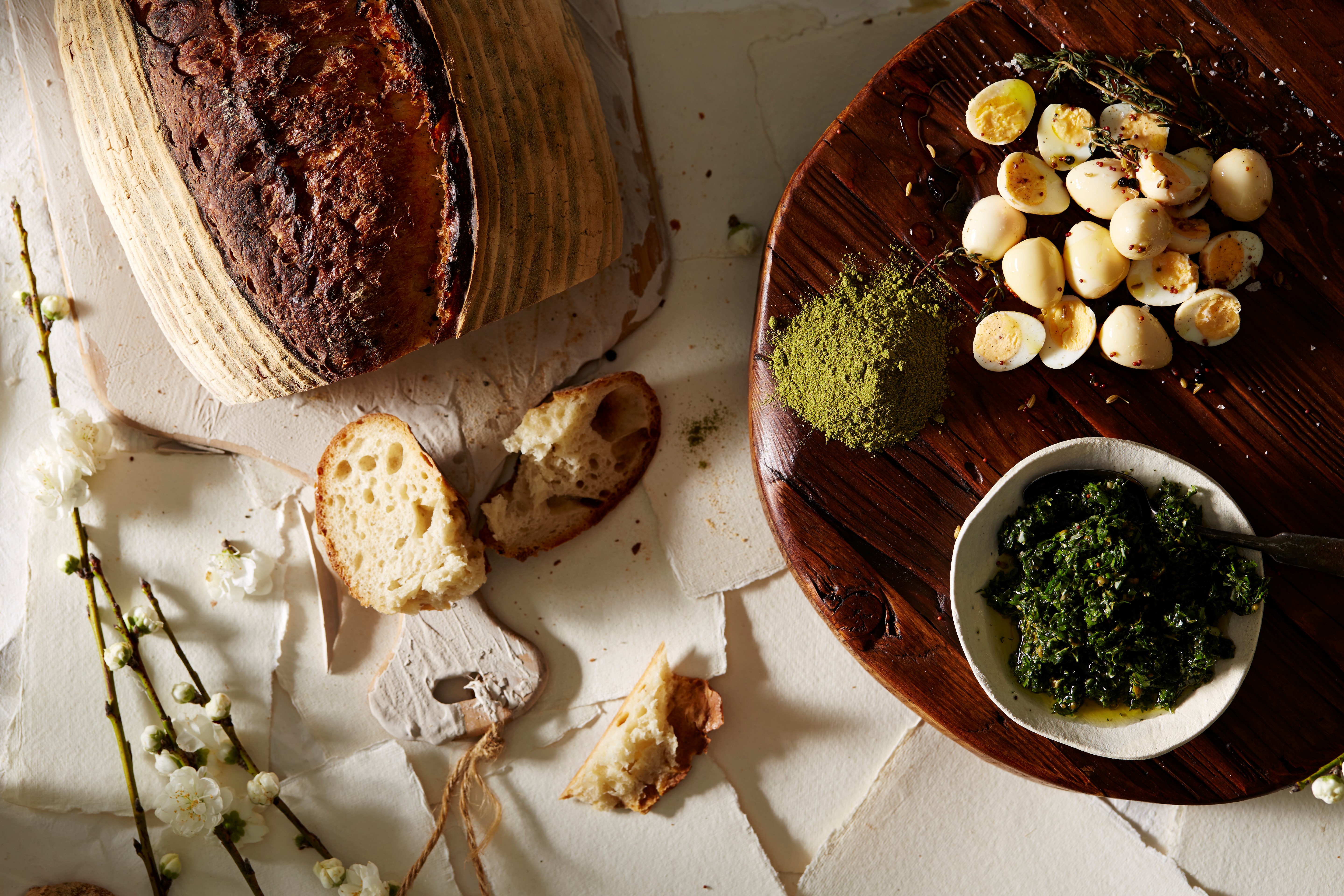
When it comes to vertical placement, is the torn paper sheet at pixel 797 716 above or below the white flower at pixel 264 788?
below

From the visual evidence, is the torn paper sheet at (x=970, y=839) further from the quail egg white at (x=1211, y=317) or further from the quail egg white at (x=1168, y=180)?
the quail egg white at (x=1168, y=180)

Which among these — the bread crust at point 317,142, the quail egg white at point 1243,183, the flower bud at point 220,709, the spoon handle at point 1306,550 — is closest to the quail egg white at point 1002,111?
the quail egg white at point 1243,183

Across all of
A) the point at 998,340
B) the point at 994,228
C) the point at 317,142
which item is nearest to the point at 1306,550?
the point at 998,340

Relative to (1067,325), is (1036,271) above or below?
above

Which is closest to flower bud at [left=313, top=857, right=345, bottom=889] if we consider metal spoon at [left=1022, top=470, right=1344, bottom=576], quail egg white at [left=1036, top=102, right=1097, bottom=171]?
metal spoon at [left=1022, top=470, right=1344, bottom=576]

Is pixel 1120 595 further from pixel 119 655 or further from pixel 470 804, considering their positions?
pixel 119 655

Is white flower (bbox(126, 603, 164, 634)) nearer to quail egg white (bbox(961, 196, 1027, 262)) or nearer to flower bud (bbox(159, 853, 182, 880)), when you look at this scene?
flower bud (bbox(159, 853, 182, 880))

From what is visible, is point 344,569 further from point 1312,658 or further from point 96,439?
point 1312,658
